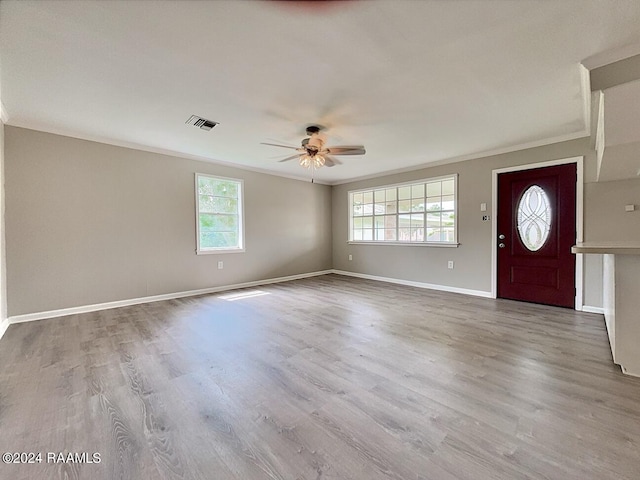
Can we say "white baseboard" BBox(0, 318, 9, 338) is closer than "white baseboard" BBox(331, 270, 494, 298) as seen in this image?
Yes

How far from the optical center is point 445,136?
3803mm

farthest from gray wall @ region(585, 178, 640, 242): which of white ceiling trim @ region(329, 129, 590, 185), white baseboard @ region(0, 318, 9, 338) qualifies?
white baseboard @ region(0, 318, 9, 338)

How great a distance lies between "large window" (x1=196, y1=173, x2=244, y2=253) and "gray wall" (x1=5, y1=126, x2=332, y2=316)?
13cm

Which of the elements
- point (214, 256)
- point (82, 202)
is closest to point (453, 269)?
point (214, 256)

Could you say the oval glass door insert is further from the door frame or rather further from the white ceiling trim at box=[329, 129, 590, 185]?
the white ceiling trim at box=[329, 129, 590, 185]

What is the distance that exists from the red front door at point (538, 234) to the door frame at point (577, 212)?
0.05 meters

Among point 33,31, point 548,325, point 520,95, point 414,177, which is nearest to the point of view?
point 33,31

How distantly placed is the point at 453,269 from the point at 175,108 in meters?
4.90

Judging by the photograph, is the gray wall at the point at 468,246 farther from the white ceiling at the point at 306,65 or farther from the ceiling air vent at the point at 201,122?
the ceiling air vent at the point at 201,122

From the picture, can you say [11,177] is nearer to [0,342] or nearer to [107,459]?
[0,342]

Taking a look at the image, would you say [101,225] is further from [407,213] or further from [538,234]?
[538,234]

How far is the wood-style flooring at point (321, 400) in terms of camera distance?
1.29 metres

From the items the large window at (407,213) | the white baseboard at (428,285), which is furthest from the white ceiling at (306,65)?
the white baseboard at (428,285)

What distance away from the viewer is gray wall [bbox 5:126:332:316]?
3.40m
